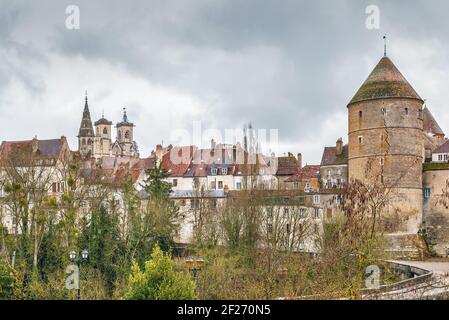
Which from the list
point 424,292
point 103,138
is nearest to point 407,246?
point 424,292

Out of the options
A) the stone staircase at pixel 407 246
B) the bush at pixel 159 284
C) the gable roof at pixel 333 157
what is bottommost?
the stone staircase at pixel 407 246

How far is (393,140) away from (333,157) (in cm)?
616

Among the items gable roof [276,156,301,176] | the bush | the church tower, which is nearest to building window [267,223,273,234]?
gable roof [276,156,301,176]

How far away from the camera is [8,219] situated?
131ft

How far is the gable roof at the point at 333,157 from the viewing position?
45.6 m

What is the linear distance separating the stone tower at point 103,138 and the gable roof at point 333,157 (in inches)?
2040

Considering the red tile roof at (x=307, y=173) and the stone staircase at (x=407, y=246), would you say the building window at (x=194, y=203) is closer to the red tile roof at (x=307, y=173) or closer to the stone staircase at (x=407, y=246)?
the red tile roof at (x=307, y=173)

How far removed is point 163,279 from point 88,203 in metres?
19.9

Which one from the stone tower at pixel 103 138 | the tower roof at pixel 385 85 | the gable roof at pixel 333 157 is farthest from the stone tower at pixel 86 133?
the tower roof at pixel 385 85

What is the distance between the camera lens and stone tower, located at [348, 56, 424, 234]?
40.5 meters

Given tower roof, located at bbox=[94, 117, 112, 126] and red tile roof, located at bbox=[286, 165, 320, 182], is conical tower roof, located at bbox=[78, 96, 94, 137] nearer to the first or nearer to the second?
tower roof, located at bbox=[94, 117, 112, 126]

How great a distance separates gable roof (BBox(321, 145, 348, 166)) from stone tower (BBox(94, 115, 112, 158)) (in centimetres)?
5182
